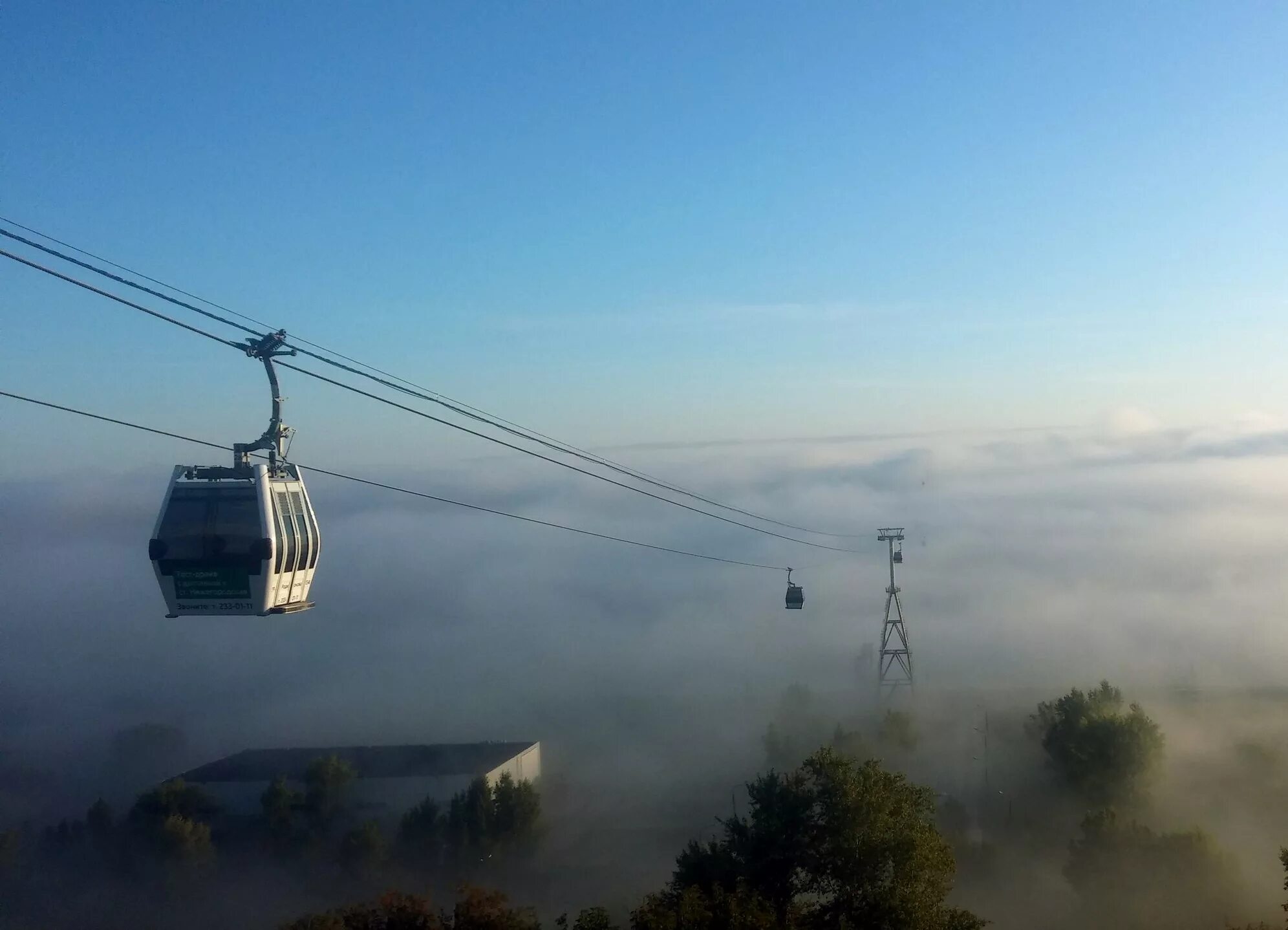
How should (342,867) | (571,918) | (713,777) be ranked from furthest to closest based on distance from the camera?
(713,777) → (342,867) → (571,918)

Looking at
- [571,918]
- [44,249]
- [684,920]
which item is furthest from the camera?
[571,918]

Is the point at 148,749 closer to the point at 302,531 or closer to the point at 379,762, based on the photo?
the point at 379,762

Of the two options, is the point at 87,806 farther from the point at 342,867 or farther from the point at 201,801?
the point at 342,867

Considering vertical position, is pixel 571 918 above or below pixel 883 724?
below

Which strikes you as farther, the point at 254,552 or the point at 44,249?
the point at 254,552

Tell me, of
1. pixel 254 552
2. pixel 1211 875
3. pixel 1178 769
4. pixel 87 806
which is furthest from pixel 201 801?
pixel 1178 769

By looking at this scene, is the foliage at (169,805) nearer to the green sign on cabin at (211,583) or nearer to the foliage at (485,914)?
the foliage at (485,914)
